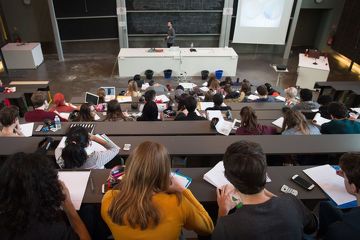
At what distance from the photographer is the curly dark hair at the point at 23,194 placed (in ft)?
4.41

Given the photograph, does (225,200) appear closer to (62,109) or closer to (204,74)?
(62,109)

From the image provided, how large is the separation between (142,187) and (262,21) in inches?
378

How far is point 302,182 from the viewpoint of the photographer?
6.95ft

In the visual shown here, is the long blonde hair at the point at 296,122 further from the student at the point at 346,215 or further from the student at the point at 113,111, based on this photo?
the student at the point at 113,111

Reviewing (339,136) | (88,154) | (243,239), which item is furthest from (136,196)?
(339,136)

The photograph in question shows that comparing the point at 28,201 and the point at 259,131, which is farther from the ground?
the point at 28,201

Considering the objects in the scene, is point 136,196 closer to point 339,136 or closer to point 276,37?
point 339,136

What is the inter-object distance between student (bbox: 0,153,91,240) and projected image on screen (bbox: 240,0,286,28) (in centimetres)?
947

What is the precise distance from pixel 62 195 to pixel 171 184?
0.62 m

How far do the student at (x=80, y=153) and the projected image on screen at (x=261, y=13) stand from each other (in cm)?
851

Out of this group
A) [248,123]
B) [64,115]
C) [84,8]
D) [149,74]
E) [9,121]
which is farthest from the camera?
[84,8]

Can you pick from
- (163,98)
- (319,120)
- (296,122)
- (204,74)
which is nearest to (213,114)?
(296,122)

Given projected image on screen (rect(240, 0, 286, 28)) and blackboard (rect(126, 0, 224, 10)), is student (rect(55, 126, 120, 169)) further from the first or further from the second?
projected image on screen (rect(240, 0, 286, 28))

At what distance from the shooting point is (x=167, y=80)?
847 cm
